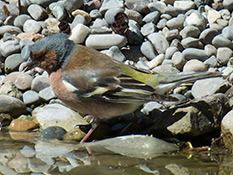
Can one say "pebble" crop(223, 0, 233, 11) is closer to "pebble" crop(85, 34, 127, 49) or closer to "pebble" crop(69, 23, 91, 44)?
"pebble" crop(85, 34, 127, 49)

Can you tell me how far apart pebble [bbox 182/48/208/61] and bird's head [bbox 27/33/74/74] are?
2.22 m

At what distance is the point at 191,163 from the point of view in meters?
4.49

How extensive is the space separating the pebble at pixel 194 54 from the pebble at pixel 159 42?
48 centimetres

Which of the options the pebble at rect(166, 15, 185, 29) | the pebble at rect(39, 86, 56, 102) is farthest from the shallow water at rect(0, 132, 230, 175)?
the pebble at rect(166, 15, 185, 29)

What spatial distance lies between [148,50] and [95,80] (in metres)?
2.22

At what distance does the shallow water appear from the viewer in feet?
13.8

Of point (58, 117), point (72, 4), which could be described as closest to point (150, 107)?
point (58, 117)

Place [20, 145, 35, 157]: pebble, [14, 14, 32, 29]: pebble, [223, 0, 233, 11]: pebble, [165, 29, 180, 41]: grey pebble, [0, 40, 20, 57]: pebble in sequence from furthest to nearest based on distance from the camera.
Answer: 1. [14, 14, 32, 29]: pebble
2. [0, 40, 20, 57]: pebble
3. [223, 0, 233, 11]: pebble
4. [165, 29, 180, 41]: grey pebble
5. [20, 145, 35, 157]: pebble

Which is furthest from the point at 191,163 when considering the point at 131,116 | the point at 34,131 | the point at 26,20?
the point at 26,20

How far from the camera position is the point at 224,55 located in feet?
22.9

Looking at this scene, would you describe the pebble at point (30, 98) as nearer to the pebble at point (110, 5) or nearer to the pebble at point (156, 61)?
the pebble at point (156, 61)

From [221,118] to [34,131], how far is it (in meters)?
2.67

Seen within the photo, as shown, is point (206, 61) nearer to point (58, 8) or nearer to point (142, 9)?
point (142, 9)

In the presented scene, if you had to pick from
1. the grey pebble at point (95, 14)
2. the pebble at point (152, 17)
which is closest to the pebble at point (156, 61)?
the pebble at point (152, 17)
